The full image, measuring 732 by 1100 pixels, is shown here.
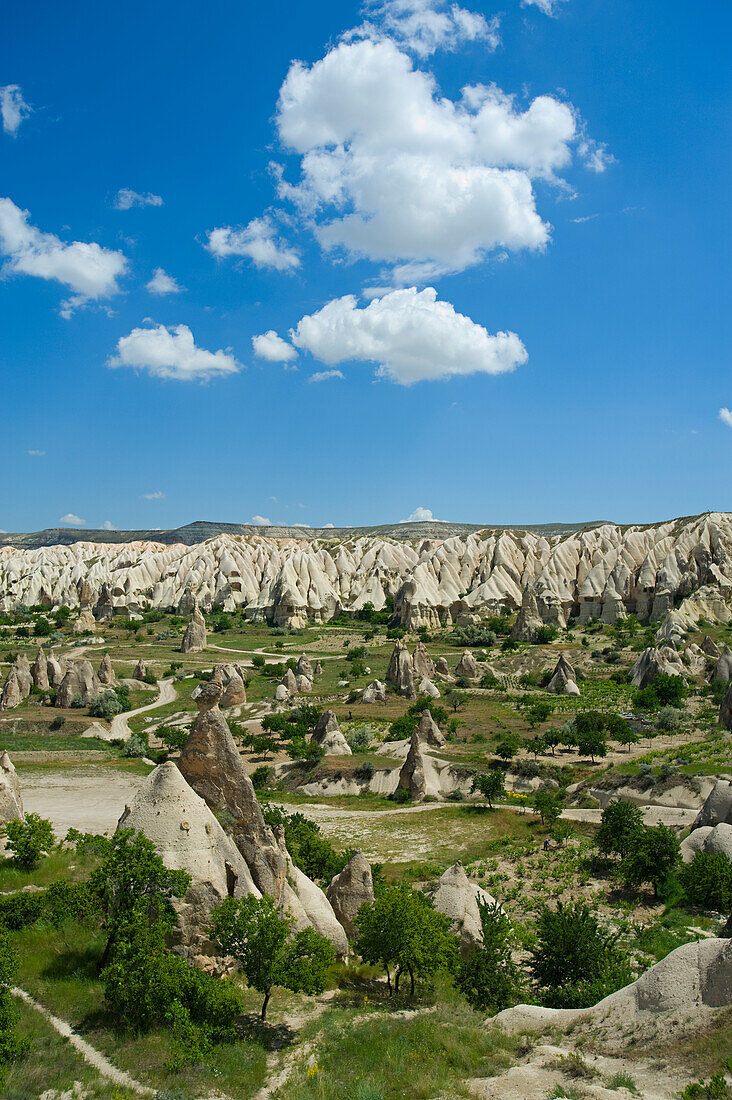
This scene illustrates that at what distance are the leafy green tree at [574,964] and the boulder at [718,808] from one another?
25.0 feet

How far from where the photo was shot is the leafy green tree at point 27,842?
1463 cm

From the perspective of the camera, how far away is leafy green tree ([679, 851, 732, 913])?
53.1ft

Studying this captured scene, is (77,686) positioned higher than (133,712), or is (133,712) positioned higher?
(77,686)

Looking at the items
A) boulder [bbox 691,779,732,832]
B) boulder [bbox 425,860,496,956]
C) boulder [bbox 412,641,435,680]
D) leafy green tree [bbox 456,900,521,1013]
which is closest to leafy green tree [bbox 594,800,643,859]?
boulder [bbox 691,779,732,832]

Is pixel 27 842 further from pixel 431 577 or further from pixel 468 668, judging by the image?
pixel 431 577

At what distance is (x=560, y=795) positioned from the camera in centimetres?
2884

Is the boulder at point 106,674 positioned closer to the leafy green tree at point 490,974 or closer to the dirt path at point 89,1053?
the dirt path at point 89,1053

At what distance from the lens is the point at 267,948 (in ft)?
35.3

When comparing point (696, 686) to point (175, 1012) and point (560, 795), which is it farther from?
point (175, 1012)

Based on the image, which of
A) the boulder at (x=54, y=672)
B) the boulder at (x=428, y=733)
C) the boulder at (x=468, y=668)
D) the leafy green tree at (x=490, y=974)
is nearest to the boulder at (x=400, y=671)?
the boulder at (x=468, y=668)

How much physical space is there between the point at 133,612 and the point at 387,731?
67563 millimetres

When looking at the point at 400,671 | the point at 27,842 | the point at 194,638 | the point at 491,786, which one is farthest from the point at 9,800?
the point at 194,638

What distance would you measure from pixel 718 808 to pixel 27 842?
19.4 metres

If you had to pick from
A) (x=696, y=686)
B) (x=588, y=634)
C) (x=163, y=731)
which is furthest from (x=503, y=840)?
(x=588, y=634)
